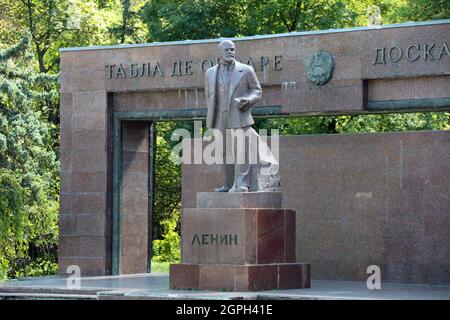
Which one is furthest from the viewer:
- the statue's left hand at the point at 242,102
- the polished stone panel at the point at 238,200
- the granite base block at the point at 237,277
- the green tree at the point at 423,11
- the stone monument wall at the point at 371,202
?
the green tree at the point at 423,11

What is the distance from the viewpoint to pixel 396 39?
74.2 feet

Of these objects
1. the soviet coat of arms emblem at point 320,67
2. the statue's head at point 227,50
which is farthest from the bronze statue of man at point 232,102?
the soviet coat of arms emblem at point 320,67

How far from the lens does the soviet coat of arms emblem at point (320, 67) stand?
76.3ft

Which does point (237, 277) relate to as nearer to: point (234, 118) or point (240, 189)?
point (240, 189)

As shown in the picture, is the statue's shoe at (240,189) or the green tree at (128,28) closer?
the statue's shoe at (240,189)

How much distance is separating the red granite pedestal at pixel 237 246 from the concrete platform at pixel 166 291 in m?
0.30

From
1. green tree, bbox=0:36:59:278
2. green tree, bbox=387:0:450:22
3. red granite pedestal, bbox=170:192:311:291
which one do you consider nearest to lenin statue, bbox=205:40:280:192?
red granite pedestal, bbox=170:192:311:291

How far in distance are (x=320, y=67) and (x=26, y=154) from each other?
1037 cm

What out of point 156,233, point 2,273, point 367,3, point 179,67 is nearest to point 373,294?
point 179,67

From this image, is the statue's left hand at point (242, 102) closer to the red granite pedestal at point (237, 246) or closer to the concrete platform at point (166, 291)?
the red granite pedestal at point (237, 246)

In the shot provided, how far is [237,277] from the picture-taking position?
19.0 m

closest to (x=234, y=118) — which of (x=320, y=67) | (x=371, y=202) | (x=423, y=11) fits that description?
(x=320, y=67)

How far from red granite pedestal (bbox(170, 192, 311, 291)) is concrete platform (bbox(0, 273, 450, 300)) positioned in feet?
0.98

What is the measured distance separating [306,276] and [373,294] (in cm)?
141
